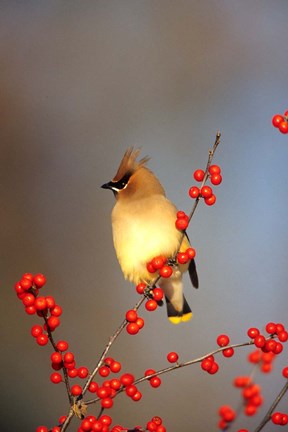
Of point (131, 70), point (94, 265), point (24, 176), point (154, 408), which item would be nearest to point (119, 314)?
point (94, 265)

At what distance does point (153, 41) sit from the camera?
15.8ft

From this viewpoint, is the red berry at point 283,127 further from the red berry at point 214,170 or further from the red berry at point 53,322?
the red berry at point 53,322

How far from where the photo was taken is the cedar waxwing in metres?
2.66

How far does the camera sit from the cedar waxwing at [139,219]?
2.66 meters

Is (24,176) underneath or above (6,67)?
underneath

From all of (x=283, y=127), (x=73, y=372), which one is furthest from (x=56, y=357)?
(x=283, y=127)

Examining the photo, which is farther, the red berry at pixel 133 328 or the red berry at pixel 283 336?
the red berry at pixel 133 328

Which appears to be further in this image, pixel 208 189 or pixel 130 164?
pixel 130 164

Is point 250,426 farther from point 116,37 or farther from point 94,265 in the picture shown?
point 116,37

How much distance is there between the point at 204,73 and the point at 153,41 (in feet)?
1.46

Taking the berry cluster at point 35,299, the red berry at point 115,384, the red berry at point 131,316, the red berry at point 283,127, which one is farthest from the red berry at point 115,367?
the red berry at point 283,127

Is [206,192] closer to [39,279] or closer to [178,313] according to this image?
[39,279]

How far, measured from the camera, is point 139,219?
9.04 feet

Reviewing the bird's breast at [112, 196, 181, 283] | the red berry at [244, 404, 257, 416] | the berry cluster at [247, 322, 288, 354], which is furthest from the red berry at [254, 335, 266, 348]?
the bird's breast at [112, 196, 181, 283]
